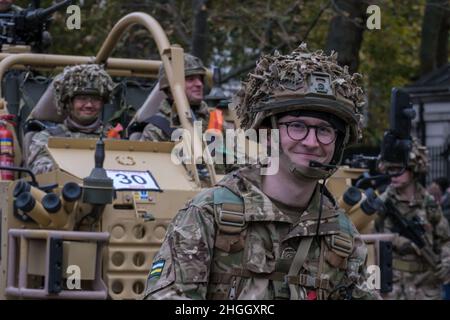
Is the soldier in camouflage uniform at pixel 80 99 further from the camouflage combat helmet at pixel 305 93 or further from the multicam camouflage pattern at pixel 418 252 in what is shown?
the camouflage combat helmet at pixel 305 93

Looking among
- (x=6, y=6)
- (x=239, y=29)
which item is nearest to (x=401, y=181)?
(x=6, y=6)

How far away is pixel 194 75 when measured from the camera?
11.1 meters

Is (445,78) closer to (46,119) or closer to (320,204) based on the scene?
(46,119)

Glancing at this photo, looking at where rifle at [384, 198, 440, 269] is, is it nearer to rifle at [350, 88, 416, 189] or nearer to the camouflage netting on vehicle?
rifle at [350, 88, 416, 189]

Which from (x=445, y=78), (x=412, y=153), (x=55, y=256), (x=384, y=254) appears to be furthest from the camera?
(x=445, y=78)

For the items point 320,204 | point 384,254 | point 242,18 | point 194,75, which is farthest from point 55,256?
point 242,18

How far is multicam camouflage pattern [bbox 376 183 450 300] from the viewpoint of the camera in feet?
43.5

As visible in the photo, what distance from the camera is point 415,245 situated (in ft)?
43.4

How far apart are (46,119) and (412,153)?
404 centimetres

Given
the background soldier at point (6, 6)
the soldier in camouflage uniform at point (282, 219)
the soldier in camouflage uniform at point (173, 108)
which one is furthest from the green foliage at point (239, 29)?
the soldier in camouflage uniform at point (282, 219)

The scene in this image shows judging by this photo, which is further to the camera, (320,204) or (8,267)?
(8,267)

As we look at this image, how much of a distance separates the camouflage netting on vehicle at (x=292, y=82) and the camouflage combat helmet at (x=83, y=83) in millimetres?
5307

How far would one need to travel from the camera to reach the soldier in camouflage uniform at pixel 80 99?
10266 millimetres
